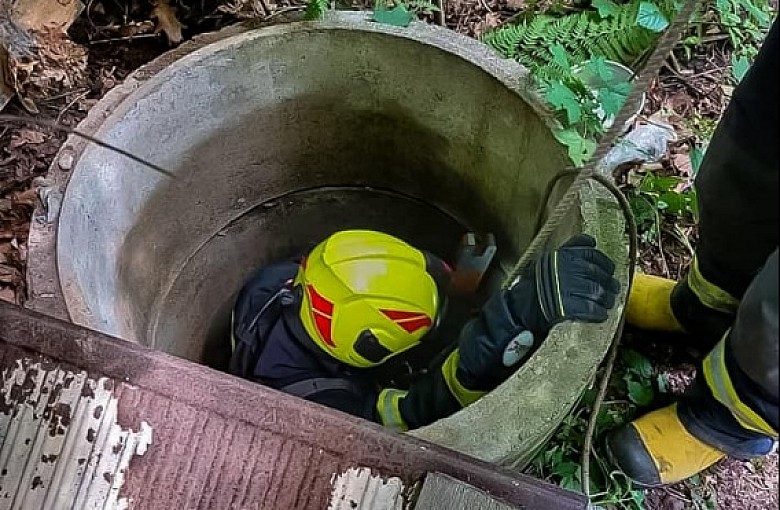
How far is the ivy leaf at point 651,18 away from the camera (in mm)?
2186

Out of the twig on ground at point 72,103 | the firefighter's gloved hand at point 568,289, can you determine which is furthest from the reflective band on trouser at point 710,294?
the twig on ground at point 72,103

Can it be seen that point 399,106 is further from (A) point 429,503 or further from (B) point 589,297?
(A) point 429,503

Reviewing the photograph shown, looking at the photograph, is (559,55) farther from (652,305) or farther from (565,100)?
(652,305)

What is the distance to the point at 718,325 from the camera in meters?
1.86

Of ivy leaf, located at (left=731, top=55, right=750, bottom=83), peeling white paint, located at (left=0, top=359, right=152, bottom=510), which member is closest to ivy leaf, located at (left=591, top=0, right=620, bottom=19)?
ivy leaf, located at (left=731, top=55, right=750, bottom=83)

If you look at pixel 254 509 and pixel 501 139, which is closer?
pixel 254 509

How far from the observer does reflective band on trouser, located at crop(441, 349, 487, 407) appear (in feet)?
5.38

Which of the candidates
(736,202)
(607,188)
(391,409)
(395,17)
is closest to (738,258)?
(736,202)

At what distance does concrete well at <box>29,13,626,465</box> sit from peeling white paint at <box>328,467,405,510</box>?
0.35ft

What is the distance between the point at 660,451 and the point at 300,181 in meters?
1.06

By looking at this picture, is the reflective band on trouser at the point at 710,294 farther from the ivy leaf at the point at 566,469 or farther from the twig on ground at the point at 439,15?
the twig on ground at the point at 439,15

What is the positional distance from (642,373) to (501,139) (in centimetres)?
61

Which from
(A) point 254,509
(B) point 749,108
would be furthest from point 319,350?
(B) point 749,108

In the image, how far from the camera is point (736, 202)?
1522 millimetres
